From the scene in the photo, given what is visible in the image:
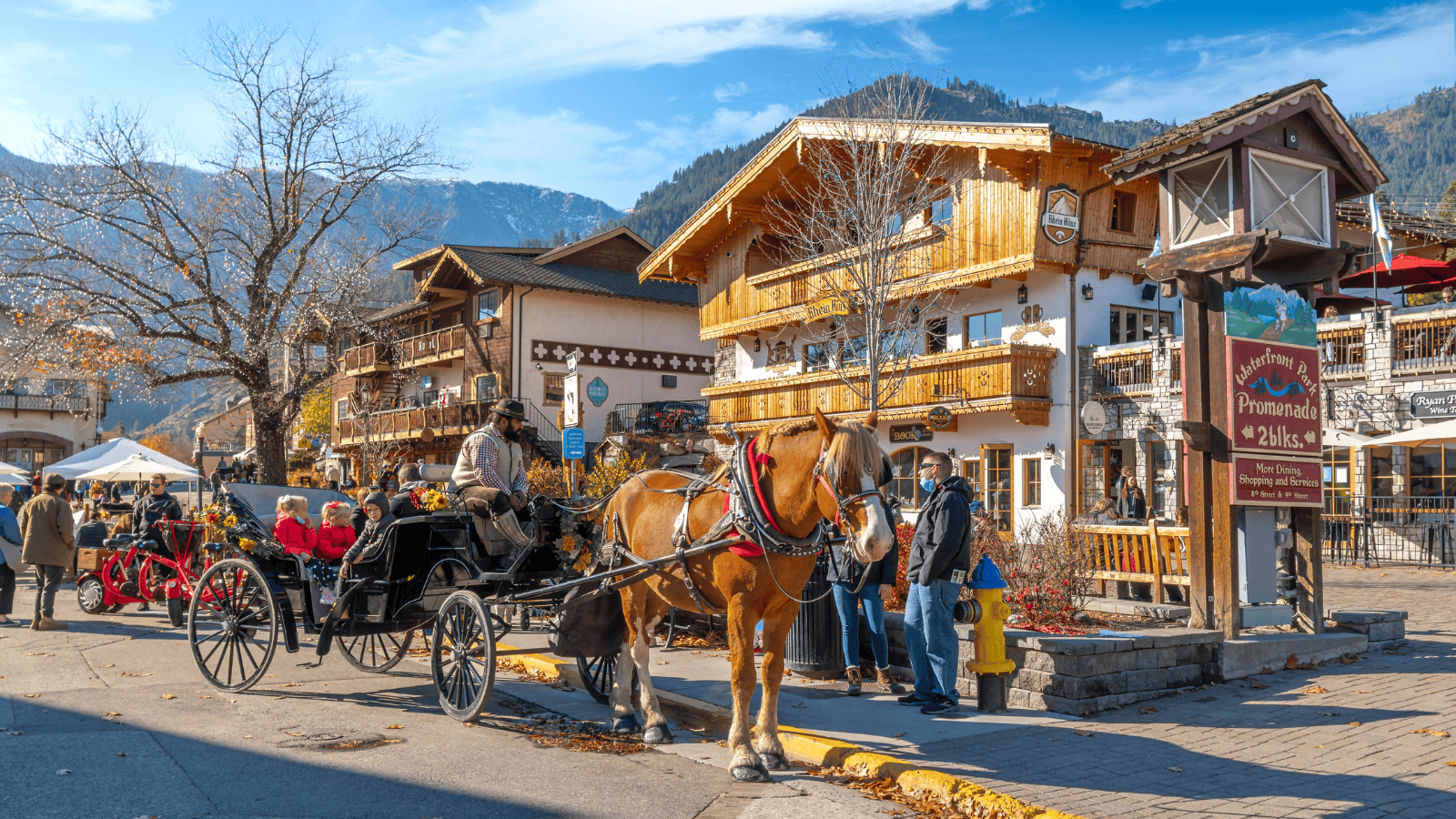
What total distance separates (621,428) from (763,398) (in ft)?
36.9

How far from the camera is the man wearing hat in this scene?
27.5 ft

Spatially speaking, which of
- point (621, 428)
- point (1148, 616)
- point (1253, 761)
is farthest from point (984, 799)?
point (621, 428)

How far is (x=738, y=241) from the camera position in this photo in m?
32.7

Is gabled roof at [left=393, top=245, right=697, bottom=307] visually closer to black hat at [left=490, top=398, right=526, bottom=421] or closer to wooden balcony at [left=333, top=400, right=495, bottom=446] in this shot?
wooden balcony at [left=333, top=400, right=495, bottom=446]

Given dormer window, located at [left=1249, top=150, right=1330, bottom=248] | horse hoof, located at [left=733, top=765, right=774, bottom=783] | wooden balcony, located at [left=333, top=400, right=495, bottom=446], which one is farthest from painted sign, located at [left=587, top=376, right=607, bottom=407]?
horse hoof, located at [left=733, top=765, right=774, bottom=783]

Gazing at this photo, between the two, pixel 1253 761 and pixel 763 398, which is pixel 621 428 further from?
pixel 1253 761

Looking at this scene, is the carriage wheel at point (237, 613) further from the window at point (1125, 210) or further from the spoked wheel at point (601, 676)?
the window at point (1125, 210)

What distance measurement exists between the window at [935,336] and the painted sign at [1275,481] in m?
16.9

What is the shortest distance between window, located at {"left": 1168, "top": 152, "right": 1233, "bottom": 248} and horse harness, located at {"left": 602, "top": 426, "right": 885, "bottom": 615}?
21.5 ft

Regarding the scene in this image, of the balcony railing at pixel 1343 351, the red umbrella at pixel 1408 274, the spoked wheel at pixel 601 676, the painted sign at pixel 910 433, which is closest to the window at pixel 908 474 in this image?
the painted sign at pixel 910 433

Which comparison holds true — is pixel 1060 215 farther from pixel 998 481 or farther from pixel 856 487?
pixel 856 487

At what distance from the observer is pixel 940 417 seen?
2514cm

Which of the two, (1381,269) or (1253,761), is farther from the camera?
(1381,269)

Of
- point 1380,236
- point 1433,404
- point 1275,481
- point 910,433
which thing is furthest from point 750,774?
point 1380,236
